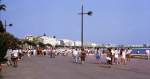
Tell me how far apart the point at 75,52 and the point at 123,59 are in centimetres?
621

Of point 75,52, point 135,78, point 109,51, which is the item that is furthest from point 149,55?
point 135,78

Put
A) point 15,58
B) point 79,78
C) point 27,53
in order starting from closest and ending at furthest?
point 79,78, point 15,58, point 27,53

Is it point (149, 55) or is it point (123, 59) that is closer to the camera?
point (123, 59)

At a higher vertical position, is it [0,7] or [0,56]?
[0,7]

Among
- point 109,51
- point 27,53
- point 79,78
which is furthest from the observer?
point 27,53

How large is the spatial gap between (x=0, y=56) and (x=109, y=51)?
16.9m

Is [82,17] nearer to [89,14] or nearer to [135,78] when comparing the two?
[89,14]

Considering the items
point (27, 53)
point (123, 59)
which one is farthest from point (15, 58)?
point (27, 53)

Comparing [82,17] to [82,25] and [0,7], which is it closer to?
[82,25]

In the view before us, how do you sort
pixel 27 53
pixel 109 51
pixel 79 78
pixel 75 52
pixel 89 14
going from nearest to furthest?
1. pixel 79 78
2. pixel 109 51
3. pixel 75 52
4. pixel 89 14
5. pixel 27 53

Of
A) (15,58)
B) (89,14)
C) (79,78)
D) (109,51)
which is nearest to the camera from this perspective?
(79,78)

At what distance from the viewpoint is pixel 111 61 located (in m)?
37.5

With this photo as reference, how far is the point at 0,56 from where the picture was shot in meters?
22.0

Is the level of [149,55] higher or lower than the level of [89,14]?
lower
